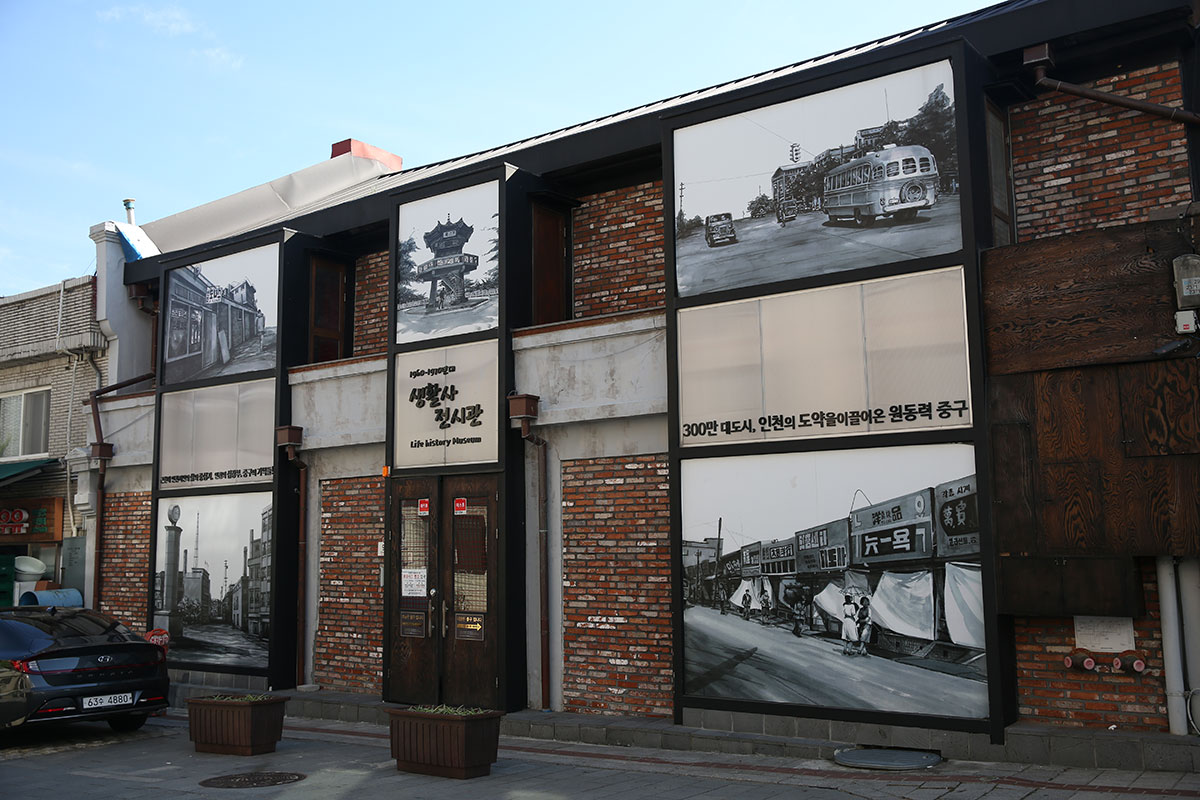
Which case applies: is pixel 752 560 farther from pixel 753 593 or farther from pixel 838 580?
pixel 838 580

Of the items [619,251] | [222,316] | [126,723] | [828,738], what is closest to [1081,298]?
[828,738]

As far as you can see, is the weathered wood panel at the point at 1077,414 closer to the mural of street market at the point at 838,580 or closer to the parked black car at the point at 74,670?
the mural of street market at the point at 838,580

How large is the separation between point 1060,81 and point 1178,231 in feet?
7.03

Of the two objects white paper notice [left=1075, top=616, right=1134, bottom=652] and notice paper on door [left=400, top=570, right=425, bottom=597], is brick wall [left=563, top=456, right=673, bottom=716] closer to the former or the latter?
notice paper on door [left=400, top=570, right=425, bottom=597]

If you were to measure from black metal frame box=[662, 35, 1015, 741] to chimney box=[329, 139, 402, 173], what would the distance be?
11.1m

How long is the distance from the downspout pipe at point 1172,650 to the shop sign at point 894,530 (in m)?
1.92

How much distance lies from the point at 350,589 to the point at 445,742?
5.87m

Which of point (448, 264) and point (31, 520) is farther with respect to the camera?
point (31, 520)

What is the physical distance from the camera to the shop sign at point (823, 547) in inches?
389

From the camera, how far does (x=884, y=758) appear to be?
914 cm

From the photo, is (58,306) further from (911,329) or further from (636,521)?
(911,329)

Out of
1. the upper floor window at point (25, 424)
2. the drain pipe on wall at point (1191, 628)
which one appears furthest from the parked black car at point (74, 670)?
the drain pipe on wall at point (1191, 628)

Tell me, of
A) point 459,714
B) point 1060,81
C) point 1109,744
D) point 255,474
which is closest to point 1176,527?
point 1109,744

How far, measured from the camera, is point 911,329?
31.8 feet
